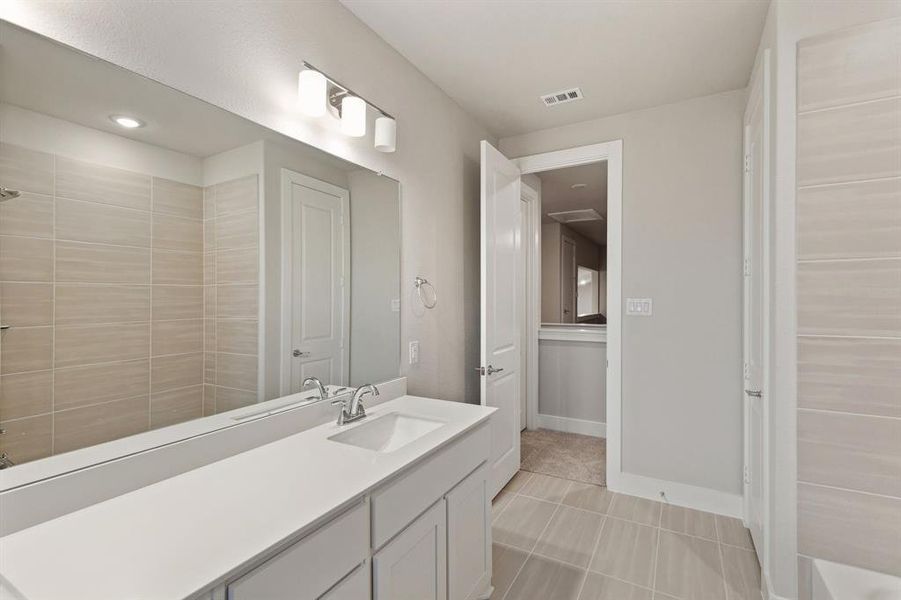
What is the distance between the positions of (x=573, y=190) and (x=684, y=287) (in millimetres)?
2474

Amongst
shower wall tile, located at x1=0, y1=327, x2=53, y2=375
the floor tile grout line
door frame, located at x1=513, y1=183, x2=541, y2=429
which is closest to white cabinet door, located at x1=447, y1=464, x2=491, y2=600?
the floor tile grout line

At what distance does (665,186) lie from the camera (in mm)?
2764

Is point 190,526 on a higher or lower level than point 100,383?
lower

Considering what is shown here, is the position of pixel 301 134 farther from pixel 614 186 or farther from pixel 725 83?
pixel 725 83

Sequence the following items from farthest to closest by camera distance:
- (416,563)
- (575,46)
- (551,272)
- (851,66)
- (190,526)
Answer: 1. (551,272)
2. (575,46)
3. (851,66)
4. (416,563)
5. (190,526)

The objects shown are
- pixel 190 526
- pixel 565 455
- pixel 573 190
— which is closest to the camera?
pixel 190 526

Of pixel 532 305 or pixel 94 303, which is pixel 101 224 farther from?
pixel 532 305

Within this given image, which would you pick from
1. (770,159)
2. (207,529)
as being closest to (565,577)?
(207,529)

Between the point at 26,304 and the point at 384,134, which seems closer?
the point at 26,304

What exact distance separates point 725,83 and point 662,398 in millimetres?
1907

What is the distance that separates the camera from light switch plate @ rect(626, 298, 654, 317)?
9.16 feet

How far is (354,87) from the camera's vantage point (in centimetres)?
193

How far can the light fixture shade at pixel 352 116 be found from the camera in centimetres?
177

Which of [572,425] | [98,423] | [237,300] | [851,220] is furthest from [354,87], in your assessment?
[572,425]
